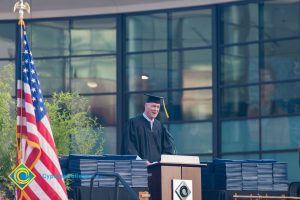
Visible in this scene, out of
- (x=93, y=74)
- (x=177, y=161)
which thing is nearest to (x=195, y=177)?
(x=177, y=161)

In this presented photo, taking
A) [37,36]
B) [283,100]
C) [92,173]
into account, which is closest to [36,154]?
[92,173]

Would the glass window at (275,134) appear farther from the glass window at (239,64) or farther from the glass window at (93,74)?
the glass window at (93,74)

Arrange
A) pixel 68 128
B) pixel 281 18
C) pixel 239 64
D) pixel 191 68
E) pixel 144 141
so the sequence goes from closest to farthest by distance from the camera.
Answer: pixel 144 141 → pixel 68 128 → pixel 281 18 → pixel 239 64 → pixel 191 68

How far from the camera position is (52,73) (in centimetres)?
2570

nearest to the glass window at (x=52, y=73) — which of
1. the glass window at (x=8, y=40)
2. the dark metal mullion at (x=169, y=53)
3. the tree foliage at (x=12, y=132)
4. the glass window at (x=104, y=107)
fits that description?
the glass window at (x=8, y=40)

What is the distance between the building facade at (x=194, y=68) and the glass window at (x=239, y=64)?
2 cm

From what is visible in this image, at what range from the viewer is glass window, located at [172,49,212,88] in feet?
80.1

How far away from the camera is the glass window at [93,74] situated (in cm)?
2531

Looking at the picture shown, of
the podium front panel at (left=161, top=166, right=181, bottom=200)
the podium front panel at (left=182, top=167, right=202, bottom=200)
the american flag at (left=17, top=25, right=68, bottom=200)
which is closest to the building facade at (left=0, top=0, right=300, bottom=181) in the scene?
the podium front panel at (left=182, top=167, right=202, bottom=200)

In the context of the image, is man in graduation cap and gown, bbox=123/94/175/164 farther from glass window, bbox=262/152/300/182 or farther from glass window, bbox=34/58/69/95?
glass window, bbox=34/58/69/95

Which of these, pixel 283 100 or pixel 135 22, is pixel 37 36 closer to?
pixel 135 22

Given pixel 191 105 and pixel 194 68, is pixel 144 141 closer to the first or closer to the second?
pixel 191 105

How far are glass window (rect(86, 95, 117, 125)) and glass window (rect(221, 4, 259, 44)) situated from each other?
3.04m

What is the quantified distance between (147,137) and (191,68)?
809 centimetres
